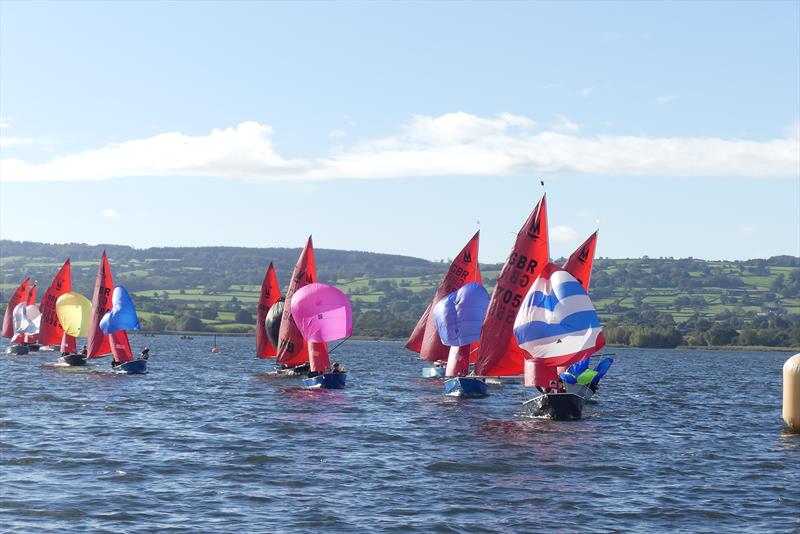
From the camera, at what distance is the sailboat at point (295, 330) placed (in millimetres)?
83188

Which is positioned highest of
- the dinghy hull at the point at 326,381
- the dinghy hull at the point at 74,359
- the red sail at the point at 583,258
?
the red sail at the point at 583,258

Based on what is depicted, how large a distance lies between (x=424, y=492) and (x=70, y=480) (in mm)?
11394

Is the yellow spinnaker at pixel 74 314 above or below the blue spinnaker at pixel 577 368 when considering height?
above

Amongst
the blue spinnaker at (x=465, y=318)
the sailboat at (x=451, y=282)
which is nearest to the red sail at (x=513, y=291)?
the blue spinnaker at (x=465, y=318)

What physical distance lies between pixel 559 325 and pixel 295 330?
3378 cm

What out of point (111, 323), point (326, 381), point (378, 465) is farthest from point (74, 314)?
point (378, 465)

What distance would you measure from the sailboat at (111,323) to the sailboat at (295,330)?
1138 cm

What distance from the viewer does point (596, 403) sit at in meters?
71.5

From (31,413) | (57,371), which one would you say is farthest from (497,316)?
(57,371)

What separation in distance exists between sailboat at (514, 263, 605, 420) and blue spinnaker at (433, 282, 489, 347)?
13.9 meters

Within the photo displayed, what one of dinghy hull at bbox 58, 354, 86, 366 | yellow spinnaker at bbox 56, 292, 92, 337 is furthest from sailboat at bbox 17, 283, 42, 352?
yellow spinnaker at bbox 56, 292, 92, 337

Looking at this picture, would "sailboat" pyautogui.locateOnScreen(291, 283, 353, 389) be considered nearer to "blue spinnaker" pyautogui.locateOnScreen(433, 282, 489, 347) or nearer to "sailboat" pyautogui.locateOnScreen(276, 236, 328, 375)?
"blue spinnaker" pyautogui.locateOnScreen(433, 282, 489, 347)

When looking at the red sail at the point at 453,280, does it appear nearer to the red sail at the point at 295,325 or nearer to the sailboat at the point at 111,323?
the red sail at the point at 295,325

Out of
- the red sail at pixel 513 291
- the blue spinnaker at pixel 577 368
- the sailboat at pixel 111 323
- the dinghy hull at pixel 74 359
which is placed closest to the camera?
the red sail at pixel 513 291
